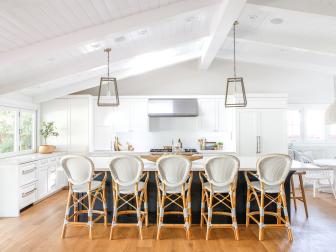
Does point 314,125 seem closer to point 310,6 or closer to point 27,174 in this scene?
point 310,6

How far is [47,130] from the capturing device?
6.35 m

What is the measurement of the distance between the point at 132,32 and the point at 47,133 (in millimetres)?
3435

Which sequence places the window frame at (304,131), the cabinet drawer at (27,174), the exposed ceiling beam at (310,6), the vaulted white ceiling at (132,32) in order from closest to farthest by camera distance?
the vaulted white ceiling at (132,32) → the exposed ceiling beam at (310,6) → the cabinet drawer at (27,174) → the window frame at (304,131)

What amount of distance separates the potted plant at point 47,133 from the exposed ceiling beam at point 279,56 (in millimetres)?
4334

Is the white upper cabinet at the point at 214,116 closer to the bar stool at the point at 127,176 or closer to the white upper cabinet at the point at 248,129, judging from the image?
the white upper cabinet at the point at 248,129

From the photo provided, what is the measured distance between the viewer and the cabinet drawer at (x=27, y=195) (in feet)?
15.1

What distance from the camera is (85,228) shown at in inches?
153

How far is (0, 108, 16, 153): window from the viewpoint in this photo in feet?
17.4

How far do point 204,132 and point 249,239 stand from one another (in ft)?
12.9

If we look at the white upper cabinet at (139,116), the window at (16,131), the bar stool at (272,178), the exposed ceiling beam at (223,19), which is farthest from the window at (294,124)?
the window at (16,131)

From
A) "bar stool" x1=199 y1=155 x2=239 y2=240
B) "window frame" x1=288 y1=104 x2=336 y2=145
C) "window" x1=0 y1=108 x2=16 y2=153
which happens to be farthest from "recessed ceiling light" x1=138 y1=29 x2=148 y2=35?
"window frame" x1=288 y1=104 x2=336 y2=145

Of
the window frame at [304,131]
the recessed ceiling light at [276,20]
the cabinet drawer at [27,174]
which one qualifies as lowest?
the cabinet drawer at [27,174]

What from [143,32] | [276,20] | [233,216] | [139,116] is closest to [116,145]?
[139,116]

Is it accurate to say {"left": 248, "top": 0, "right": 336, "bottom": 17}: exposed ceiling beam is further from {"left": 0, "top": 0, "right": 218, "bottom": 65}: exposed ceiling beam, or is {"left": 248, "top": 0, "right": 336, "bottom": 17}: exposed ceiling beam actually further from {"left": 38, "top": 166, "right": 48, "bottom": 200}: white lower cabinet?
{"left": 38, "top": 166, "right": 48, "bottom": 200}: white lower cabinet
